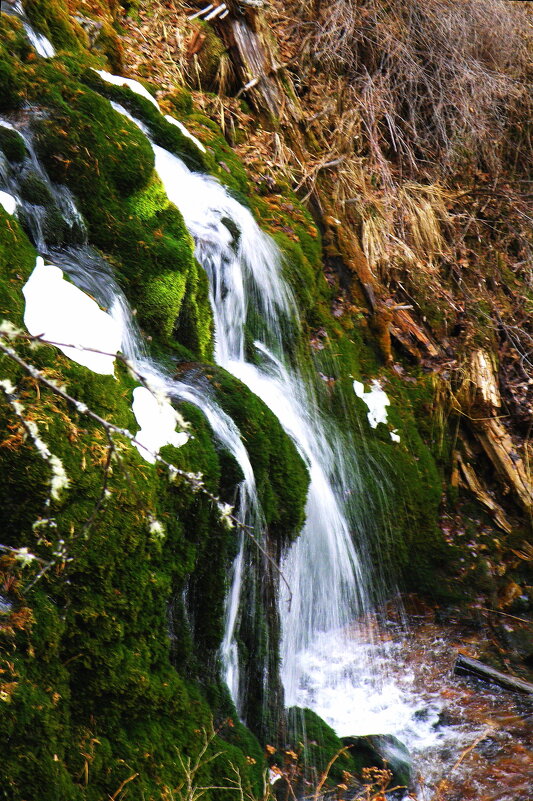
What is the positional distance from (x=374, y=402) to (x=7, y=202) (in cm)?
336

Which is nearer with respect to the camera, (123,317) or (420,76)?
(123,317)

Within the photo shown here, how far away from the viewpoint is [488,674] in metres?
4.62

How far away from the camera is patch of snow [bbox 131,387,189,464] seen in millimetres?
2961

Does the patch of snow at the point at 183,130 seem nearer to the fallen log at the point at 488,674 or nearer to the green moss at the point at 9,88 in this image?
the green moss at the point at 9,88

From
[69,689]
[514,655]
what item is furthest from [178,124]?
[514,655]

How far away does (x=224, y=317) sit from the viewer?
466 cm

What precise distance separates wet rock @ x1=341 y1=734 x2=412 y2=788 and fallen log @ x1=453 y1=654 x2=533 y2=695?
3.28 feet

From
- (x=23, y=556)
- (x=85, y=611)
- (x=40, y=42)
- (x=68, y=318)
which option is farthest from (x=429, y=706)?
(x=40, y=42)

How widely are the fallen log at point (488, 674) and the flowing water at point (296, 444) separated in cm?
39

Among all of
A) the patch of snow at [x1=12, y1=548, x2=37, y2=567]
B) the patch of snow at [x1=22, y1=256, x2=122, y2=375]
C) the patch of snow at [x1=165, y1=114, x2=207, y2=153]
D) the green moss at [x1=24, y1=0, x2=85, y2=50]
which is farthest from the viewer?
the patch of snow at [x1=165, y1=114, x2=207, y2=153]

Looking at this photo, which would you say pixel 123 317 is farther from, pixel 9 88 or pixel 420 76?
pixel 420 76

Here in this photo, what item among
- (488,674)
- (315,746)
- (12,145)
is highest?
(12,145)

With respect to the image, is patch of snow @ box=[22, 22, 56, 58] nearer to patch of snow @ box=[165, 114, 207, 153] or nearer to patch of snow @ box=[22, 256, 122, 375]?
patch of snow @ box=[165, 114, 207, 153]


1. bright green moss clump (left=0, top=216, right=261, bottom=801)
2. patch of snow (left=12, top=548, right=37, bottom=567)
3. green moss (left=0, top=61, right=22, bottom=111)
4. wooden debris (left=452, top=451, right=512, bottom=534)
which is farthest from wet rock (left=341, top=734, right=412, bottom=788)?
green moss (left=0, top=61, right=22, bottom=111)
